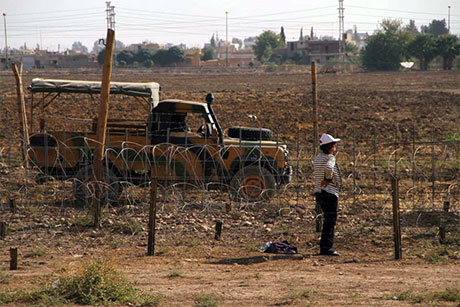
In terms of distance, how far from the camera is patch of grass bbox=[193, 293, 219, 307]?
707 centimetres

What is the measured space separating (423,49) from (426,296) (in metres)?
77.5

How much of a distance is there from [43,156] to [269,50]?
122 meters

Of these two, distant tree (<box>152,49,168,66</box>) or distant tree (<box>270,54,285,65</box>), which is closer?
distant tree (<box>152,49,168,66</box>)

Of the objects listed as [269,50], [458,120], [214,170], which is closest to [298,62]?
[269,50]

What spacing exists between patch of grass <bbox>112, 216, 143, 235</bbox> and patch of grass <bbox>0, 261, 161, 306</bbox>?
9.46ft

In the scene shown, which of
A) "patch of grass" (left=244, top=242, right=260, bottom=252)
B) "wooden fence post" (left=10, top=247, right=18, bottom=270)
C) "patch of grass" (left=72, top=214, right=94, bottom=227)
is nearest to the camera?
"wooden fence post" (left=10, top=247, right=18, bottom=270)

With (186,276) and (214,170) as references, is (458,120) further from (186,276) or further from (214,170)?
(186,276)

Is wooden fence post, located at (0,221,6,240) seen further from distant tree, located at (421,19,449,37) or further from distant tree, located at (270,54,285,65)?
distant tree, located at (421,19,449,37)

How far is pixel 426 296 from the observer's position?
7.40m

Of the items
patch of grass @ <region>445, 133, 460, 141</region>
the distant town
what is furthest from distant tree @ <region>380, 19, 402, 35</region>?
patch of grass @ <region>445, 133, 460, 141</region>

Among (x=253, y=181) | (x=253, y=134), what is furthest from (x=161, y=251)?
(x=253, y=134)

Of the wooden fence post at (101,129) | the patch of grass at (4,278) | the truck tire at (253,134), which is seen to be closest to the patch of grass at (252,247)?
the wooden fence post at (101,129)

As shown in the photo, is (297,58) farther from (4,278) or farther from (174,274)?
(4,278)

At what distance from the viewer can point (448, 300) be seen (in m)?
7.35
